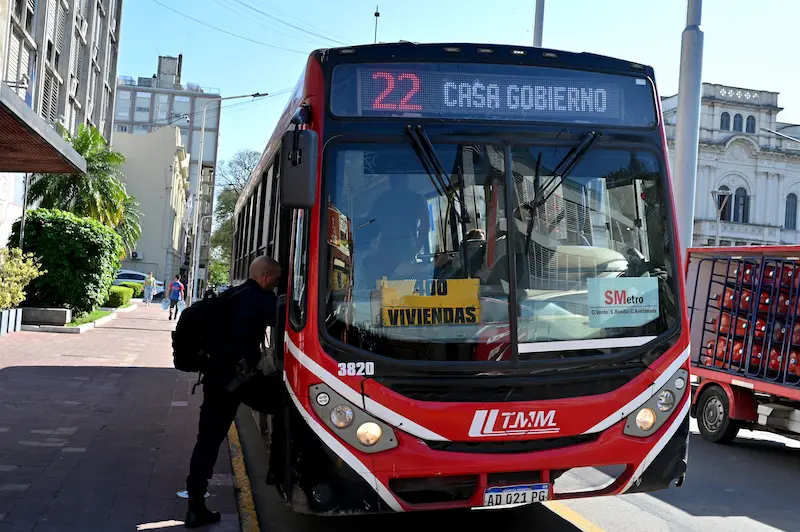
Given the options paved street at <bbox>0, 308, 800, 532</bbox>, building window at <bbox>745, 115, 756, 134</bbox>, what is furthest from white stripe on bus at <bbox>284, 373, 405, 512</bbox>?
building window at <bbox>745, 115, 756, 134</bbox>

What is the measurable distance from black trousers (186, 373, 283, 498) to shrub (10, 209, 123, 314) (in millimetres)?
15991

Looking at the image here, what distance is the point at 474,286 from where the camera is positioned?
490cm

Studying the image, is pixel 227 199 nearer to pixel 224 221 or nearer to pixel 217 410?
pixel 224 221

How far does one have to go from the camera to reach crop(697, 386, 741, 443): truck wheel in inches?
393

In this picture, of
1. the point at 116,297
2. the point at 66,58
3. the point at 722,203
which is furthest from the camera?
the point at 722,203

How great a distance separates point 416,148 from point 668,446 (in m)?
2.34

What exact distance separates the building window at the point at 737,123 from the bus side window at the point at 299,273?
64.5 metres

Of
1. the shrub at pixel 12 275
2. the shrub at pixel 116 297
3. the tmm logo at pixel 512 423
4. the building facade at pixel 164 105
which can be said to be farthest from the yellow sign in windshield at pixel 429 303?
the building facade at pixel 164 105

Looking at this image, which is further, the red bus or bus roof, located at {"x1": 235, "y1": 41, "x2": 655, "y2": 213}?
bus roof, located at {"x1": 235, "y1": 41, "x2": 655, "y2": 213}

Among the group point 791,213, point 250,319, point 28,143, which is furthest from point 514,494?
point 791,213

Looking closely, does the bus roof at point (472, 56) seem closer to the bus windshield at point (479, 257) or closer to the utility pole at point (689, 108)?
the bus windshield at point (479, 257)

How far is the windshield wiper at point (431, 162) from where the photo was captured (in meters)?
5.00

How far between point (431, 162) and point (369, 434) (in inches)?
63.6

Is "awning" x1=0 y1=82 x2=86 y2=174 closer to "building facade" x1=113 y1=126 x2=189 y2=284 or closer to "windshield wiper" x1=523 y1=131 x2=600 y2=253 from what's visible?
"windshield wiper" x1=523 y1=131 x2=600 y2=253
